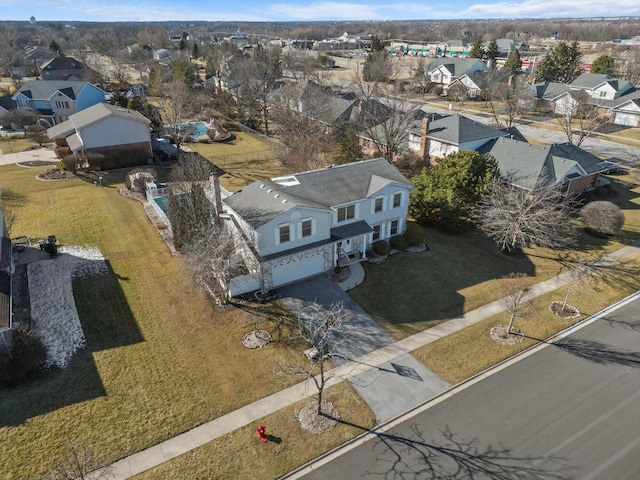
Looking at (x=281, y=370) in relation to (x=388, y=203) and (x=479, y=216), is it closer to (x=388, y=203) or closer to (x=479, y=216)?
(x=388, y=203)

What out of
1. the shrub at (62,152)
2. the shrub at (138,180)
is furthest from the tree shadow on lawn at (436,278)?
the shrub at (62,152)

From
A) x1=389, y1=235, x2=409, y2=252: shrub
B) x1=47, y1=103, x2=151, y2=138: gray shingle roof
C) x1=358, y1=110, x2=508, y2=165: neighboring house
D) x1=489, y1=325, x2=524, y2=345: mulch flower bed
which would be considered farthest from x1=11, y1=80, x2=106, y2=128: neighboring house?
x1=489, y1=325, x2=524, y2=345: mulch flower bed

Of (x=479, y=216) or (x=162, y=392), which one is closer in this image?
(x=162, y=392)

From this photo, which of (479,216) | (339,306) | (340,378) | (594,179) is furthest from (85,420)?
(594,179)

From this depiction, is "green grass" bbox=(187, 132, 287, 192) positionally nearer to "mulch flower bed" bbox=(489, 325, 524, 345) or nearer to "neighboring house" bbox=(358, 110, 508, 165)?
"neighboring house" bbox=(358, 110, 508, 165)

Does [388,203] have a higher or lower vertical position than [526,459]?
higher
